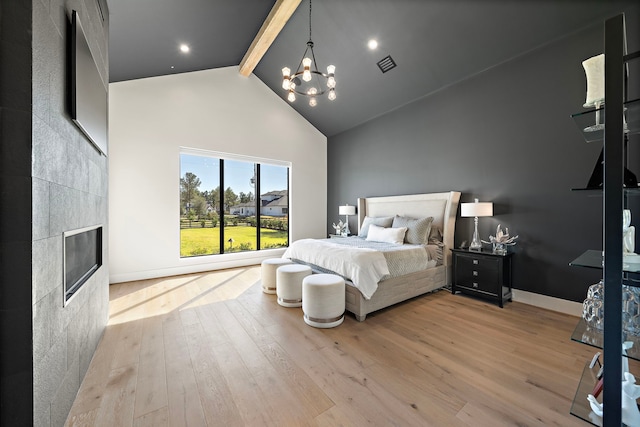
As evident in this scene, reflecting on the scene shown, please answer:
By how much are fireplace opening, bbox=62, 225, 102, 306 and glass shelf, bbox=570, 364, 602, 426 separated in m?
2.88

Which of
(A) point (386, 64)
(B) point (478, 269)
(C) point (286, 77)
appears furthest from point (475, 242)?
(C) point (286, 77)

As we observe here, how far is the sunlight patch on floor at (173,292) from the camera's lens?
2.98 meters

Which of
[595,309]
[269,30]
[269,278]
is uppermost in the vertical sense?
[269,30]

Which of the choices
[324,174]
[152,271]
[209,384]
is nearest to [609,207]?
[209,384]

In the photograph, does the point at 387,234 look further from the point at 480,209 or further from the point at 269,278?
the point at 269,278

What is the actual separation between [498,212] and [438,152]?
4.33 ft

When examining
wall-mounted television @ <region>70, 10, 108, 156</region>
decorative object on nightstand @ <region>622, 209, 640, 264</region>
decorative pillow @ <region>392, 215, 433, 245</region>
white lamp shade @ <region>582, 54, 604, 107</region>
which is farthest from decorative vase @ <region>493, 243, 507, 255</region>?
wall-mounted television @ <region>70, 10, 108, 156</region>

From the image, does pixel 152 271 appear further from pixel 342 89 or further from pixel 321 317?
pixel 342 89

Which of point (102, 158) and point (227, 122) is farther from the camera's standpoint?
point (227, 122)

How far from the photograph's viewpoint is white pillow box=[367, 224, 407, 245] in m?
3.87

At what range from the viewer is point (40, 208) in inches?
45.1

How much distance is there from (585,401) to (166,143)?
568 cm

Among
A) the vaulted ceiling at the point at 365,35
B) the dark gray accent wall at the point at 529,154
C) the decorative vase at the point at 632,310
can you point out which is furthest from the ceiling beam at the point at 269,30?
the decorative vase at the point at 632,310

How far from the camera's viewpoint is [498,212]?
11.3ft
